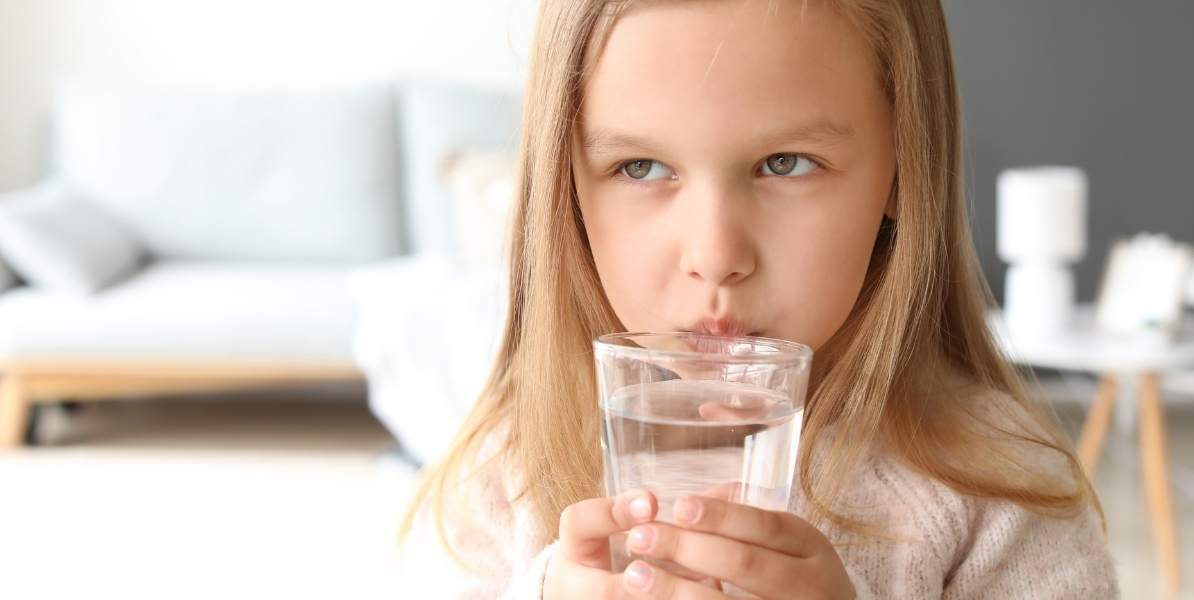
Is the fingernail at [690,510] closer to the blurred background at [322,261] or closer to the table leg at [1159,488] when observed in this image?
the blurred background at [322,261]

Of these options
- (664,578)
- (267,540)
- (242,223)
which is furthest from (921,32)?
(242,223)

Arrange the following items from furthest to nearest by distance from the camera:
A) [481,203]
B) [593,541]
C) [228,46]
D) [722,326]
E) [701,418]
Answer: [228,46] < [481,203] < [722,326] < [593,541] < [701,418]

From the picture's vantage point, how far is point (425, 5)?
4727 millimetres

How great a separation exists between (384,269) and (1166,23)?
10.0ft

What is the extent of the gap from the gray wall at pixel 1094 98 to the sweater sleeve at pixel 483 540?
12.2 ft

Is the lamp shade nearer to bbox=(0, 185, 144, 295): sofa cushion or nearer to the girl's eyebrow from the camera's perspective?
the girl's eyebrow

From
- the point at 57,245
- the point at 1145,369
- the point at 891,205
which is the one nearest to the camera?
the point at 891,205

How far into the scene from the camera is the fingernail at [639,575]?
659 mm

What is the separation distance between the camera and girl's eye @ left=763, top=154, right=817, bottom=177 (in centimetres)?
84

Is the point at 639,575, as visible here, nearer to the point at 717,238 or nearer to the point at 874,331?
the point at 717,238

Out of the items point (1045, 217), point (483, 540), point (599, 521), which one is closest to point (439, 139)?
point (1045, 217)

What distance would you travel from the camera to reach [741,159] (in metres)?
0.81

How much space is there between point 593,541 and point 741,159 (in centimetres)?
28

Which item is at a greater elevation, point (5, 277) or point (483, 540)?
point (483, 540)
